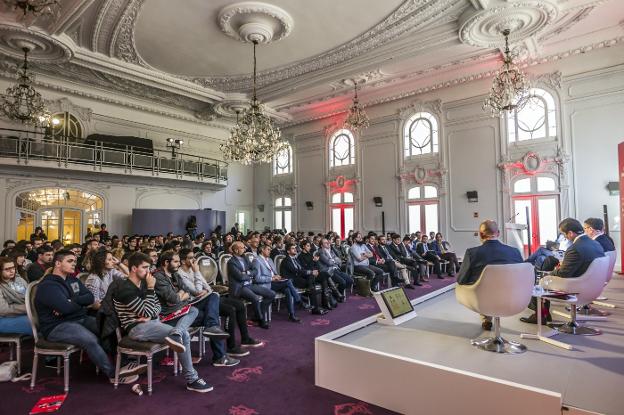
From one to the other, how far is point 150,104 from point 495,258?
13.7m

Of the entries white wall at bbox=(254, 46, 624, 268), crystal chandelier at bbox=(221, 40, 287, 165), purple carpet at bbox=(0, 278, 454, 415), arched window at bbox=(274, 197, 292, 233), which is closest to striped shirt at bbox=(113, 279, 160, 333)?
purple carpet at bbox=(0, 278, 454, 415)

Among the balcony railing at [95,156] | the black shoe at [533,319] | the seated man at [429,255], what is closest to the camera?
the black shoe at [533,319]

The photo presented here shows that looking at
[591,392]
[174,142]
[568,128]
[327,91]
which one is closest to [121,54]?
[174,142]

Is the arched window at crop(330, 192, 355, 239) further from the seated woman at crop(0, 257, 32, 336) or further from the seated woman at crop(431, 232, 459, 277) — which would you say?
the seated woman at crop(0, 257, 32, 336)

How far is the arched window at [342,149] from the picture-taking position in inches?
569

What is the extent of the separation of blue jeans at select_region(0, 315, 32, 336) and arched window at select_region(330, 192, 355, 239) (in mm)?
11521

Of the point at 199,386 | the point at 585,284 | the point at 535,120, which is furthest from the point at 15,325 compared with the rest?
the point at 535,120

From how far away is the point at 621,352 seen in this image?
10.2 ft

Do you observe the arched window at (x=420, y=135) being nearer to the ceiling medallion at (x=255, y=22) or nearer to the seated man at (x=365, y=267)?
the ceiling medallion at (x=255, y=22)

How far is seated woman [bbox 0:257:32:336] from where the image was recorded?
3.41 metres

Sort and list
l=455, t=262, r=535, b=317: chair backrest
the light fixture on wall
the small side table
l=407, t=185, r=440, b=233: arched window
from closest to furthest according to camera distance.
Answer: l=455, t=262, r=535, b=317: chair backrest < the small side table < l=407, t=185, r=440, b=233: arched window < the light fixture on wall

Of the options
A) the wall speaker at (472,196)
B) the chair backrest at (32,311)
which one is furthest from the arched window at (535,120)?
the chair backrest at (32,311)

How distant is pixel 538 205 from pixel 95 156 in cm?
1342

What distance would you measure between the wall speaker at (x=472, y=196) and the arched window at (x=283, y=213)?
765cm
